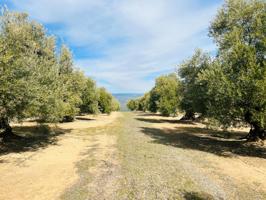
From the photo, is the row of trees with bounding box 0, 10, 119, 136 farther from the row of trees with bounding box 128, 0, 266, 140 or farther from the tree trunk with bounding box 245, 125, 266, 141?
the tree trunk with bounding box 245, 125, 266, 141

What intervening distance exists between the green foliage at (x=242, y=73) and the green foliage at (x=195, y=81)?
20.8 feet

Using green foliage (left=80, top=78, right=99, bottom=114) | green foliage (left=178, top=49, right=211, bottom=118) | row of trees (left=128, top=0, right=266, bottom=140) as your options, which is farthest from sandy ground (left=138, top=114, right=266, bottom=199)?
green foliage (left=80, top=78, right=99, bottom=114)

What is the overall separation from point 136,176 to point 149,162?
3.25 metres

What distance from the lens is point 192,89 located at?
35250 millimetres

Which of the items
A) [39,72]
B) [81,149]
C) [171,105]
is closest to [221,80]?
[81,149]

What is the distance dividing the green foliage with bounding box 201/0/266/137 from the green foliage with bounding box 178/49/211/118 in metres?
6.33

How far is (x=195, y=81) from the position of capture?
33531 mm

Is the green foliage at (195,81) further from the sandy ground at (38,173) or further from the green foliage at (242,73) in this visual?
the sandy ground at (38,173)

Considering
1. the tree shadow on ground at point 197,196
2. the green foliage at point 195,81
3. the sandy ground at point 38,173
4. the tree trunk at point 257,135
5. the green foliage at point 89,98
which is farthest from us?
the green foliage at point 89,98

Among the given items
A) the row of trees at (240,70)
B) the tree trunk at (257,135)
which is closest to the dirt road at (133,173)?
the row of trees at (240,70)

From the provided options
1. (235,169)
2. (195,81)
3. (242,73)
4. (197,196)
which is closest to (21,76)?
(197,196)

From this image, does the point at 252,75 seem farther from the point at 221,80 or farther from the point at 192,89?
the point at 192,89

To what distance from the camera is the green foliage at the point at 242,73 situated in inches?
778

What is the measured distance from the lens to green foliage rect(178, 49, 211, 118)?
32.4 metres
